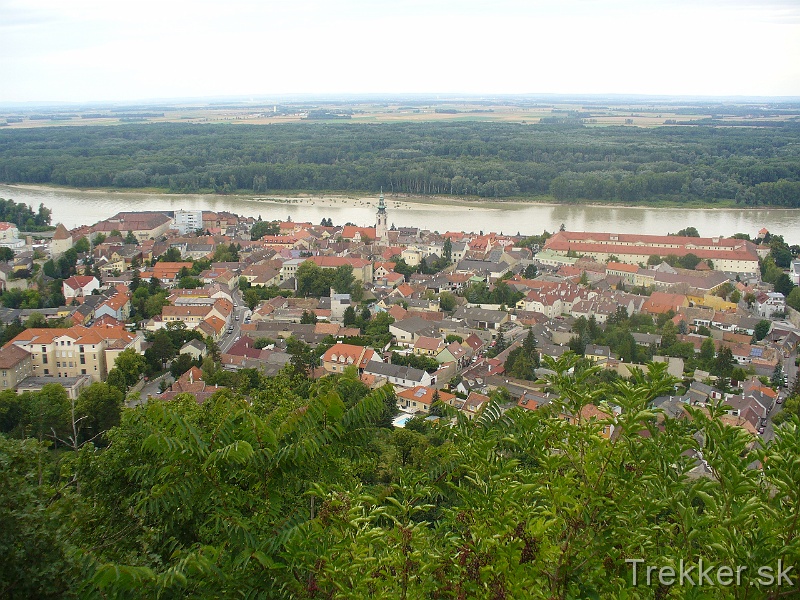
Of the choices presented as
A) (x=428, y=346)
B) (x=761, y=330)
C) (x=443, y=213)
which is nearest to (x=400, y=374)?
(x=428, y=346)

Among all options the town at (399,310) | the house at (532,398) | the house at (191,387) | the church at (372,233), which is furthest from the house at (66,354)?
the church at (372,233)

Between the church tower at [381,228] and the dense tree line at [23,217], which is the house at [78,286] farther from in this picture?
the dense tree line at [23,217]

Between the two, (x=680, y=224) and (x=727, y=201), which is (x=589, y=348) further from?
(x=727, y=201)

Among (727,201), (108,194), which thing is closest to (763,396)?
(727,201)

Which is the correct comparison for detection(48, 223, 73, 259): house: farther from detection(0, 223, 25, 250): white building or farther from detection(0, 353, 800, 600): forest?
detection(0, 353, 800, 600): forest

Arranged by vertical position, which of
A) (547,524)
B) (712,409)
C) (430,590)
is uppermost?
(712,409)

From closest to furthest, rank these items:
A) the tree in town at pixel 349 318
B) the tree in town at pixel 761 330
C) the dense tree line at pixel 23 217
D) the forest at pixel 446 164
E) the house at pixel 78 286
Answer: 1. the tree in town at pixel 761 330
2. the tree in town at pixel 349 318
3. the house at pixel 78 286
4. the dense tree line at pixel 23 217
5. the forest at pixel 446 164

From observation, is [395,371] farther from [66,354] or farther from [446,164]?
[446,164]
